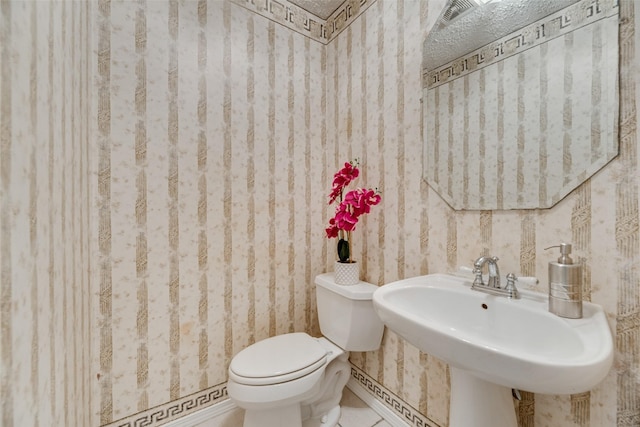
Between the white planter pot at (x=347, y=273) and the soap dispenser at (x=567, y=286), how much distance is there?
80 centimetres

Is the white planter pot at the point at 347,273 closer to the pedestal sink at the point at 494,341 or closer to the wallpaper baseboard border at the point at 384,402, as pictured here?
the pedestal sink at the point at 494,341

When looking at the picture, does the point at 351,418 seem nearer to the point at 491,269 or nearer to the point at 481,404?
the point at 481,404

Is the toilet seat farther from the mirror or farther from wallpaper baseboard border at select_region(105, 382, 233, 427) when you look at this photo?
the mirror

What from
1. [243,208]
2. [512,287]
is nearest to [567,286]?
[512,287]

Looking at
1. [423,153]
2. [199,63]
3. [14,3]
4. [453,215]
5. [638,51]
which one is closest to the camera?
[14,3]

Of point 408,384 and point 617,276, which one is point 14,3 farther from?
point 408,384

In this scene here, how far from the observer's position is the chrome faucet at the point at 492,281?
0.84 metres

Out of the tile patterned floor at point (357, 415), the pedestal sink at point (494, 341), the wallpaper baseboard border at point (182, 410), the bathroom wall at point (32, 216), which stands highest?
the bathroom wall at point (32, 216)

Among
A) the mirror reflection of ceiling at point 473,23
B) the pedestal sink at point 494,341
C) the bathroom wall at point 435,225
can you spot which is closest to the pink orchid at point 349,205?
the bathroom wall at point 435,225

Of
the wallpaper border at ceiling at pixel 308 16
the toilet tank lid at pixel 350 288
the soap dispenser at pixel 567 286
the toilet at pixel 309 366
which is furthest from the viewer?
the wallpaper border at ceiling at pixel 308 16

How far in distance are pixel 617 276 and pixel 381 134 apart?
1020 mm

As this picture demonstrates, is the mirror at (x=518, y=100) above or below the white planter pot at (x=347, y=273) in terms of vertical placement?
above

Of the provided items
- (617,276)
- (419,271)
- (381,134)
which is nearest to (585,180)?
(617,276)

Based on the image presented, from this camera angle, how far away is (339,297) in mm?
1320
